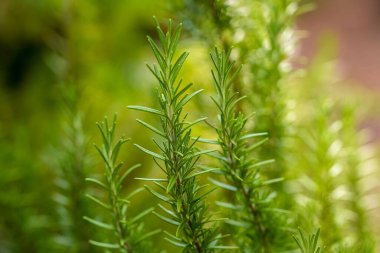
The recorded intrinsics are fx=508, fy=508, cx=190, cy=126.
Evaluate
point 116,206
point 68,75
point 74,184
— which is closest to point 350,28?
point 68,75

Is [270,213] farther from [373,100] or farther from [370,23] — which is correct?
[370,23]

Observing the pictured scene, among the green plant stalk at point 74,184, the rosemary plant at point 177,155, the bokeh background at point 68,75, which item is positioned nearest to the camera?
the rosemary plant at point 177,155

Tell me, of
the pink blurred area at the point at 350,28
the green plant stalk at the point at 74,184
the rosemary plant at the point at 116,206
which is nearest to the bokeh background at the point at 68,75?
the green plant stalk at the point at 74,184

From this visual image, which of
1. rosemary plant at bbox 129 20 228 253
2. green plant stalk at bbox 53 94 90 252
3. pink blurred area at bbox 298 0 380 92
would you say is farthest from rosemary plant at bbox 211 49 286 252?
pink blurred area at bbox 298 0 380 92

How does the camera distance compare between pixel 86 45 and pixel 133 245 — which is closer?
pixel 133 245

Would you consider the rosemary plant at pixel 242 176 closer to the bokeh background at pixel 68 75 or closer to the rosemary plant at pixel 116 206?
the rosemary plant at pixel 116 206

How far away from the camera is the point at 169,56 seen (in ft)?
0.82

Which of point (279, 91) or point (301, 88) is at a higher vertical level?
point (301, 88)

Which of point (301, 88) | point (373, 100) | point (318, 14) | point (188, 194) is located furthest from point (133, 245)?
point (318, 14)

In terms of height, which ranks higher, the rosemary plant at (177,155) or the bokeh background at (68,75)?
the bokeh background at (68,75)

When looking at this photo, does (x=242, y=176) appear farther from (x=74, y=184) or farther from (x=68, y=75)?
(x=68, y=75)

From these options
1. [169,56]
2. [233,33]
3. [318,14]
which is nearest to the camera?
[169,56]

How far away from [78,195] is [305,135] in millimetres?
204

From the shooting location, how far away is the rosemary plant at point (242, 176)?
27 centimetres
